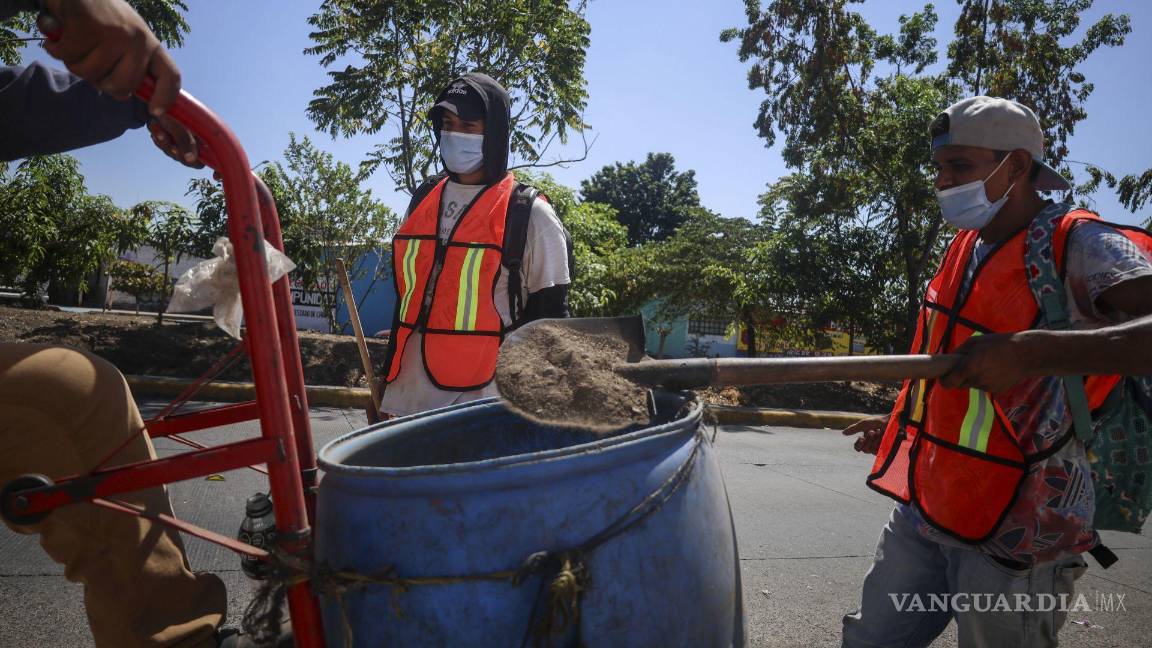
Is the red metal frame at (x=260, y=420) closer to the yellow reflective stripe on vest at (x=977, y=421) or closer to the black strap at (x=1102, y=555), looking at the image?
the yellow reflective stripe on vest at (x=977, y=421)

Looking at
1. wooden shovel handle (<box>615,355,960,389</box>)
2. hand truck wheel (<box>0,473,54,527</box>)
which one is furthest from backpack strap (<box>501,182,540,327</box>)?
hand truck wheel (<box>0,473,54,527</box>)

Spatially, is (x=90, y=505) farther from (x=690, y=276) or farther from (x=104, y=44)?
(x=690, y=276)

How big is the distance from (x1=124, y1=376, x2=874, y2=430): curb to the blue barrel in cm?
522

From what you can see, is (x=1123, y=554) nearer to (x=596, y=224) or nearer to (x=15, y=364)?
(x=15, y=364)

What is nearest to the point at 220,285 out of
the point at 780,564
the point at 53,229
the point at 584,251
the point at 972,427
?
the point at 972,427

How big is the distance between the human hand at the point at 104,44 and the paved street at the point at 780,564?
2.30 meters

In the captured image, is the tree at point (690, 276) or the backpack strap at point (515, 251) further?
Answer: the tree at point (690, 276)

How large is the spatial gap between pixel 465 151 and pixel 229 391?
20.3ft

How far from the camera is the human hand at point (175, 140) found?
126cm

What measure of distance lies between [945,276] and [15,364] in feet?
7.35

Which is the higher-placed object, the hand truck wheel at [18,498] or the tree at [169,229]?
the tree at [169,229]

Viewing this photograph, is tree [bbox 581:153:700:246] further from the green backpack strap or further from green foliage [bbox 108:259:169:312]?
the green backpack strap

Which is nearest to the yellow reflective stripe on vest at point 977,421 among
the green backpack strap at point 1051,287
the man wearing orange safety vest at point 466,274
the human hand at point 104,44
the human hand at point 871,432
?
the green backpack strap at point 1051,287

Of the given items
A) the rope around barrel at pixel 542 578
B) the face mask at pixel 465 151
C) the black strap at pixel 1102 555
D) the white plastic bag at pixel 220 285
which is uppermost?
the face mask at pixel 465 151
